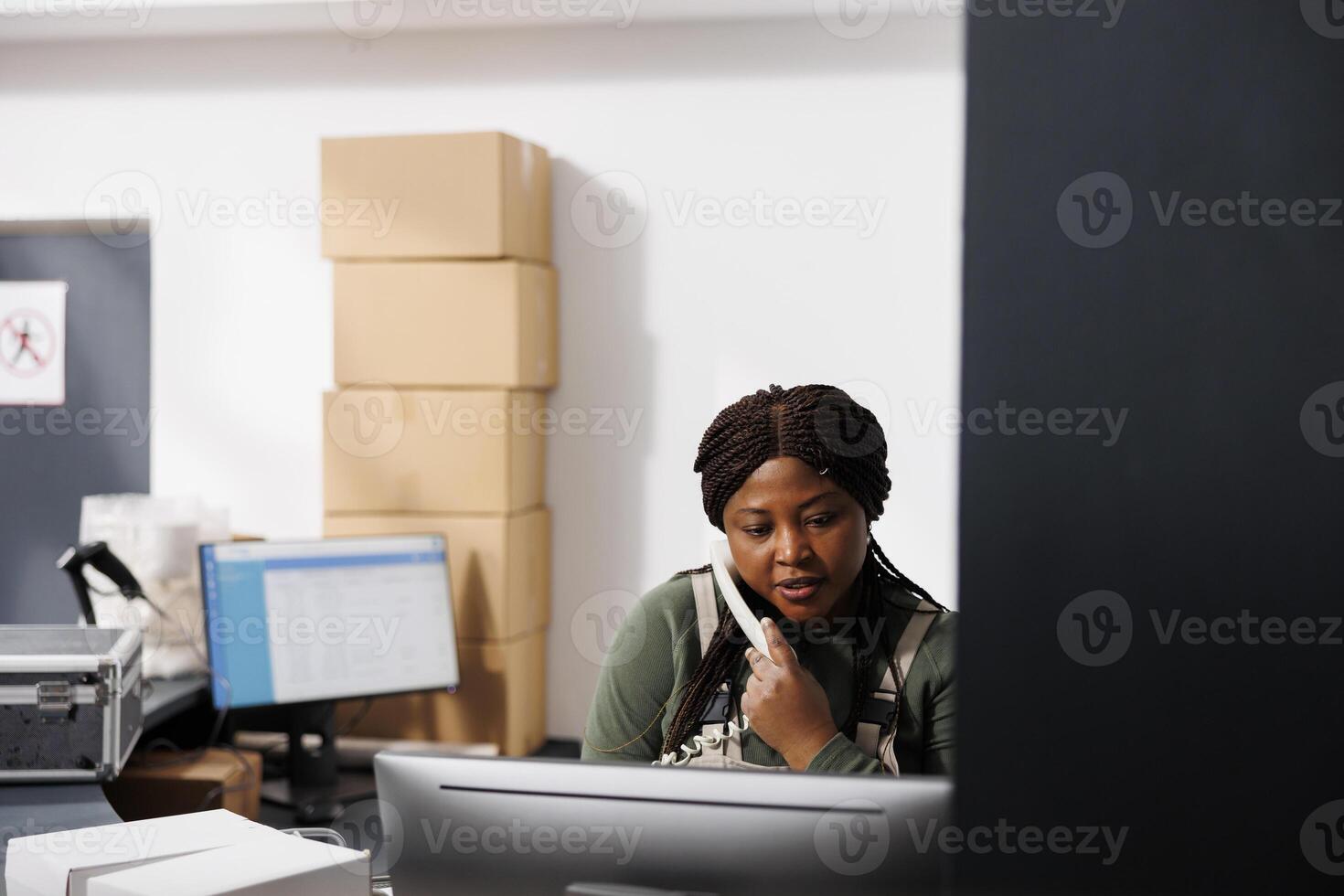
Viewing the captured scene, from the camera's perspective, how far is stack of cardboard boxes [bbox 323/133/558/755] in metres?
3.00

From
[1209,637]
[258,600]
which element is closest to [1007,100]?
[1209,637]

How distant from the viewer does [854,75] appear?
3.16 m

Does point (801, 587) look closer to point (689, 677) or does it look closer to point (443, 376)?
point (689, 677)

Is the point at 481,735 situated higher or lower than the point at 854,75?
lower

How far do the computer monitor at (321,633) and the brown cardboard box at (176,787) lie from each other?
202 mm

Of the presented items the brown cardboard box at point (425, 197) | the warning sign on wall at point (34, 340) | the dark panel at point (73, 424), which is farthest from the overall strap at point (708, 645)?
the warning sign on wall at point (34, 340)

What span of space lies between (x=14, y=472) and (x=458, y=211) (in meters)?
1.70

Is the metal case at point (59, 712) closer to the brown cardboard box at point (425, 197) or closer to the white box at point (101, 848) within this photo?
the white box at point (101, 848)

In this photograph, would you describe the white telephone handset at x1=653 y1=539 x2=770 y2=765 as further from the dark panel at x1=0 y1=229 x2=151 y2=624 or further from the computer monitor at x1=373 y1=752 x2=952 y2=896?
the dark panel at x1=0 y1=229 x2=151 y2=624

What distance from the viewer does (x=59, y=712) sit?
6.12 ft

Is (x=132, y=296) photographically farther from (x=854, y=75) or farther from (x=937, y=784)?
(x=937, y=784)

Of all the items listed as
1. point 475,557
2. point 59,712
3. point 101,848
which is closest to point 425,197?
point 475,557

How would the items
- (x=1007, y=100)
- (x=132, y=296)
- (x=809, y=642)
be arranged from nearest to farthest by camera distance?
(x=1007, y=100) < (x=809, y=642) < (x=132, y=296)

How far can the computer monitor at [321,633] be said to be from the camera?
271cm
